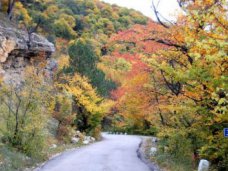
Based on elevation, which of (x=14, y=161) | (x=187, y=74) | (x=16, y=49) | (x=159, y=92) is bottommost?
(x=14, y=161)

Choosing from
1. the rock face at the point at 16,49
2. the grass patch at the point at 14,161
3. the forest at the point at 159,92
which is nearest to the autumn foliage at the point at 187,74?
the forest at the point at 159,92

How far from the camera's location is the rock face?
26.4 m

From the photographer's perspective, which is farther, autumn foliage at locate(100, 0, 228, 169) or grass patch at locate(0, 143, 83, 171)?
grass patch at locate(0, 143, 83, 171)

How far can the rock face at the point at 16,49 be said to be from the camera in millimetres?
26438

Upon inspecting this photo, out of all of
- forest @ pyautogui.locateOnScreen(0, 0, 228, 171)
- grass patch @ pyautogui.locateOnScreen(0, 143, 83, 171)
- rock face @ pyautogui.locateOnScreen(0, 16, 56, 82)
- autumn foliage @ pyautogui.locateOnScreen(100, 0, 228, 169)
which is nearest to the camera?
autumn foliage @ pyautogui.locateOnScreen(100, 0, 228, 169)

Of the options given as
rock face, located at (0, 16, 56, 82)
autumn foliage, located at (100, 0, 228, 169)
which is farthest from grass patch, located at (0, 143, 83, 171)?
rock face, located at (0, 16, 56, 82)

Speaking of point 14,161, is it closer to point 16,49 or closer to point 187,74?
point 187,74

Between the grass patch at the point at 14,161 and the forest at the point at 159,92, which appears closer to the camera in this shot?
the forest at the point at 159,92

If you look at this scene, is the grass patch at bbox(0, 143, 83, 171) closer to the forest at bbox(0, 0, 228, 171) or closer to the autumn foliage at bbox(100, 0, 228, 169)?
the forest at bbox(0, 0, 228, 171)

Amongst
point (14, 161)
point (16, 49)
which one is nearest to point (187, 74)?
point (14, 161)

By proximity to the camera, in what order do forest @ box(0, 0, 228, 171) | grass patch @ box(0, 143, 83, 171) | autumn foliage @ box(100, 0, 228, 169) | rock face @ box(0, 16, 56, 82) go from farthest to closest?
1. rock face @ box(0, 16, 56, 82)
2. grass patch @ box(0, 143, 83, 171)
3. forest @ box(0, 0, 228, 171)
4. autumn foliage @ box(100, 0, 228, 169)

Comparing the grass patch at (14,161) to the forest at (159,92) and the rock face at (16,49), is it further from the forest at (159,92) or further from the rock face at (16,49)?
the rock face at (16,49)

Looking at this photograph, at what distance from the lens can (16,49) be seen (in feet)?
92.2

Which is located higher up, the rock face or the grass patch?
the rock face
